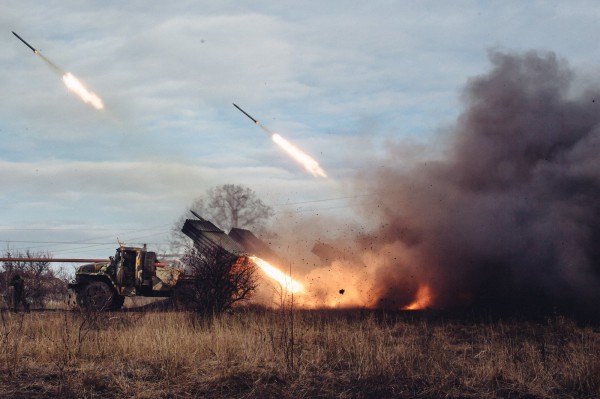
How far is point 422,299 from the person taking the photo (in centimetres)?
2697

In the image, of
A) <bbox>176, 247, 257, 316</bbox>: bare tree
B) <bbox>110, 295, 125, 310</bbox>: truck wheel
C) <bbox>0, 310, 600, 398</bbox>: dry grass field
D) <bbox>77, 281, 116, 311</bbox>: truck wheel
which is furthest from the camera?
<bbox>110, 295, 125, 310</bbox>: truck wheel

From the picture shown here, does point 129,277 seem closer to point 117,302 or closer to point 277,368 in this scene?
point 117,302

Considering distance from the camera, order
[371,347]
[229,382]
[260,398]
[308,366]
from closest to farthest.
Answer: [260,398]
[229,382]
[308,366]
[371,347]

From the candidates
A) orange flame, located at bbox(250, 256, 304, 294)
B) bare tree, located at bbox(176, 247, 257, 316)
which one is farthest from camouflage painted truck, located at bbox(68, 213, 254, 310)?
bare tree, located at bbox(176, 247, 257, 316)

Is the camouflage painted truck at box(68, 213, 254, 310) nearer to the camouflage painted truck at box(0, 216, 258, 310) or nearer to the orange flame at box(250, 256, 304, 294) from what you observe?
the camouflage painted truck at box(0, 216, 258, 310)

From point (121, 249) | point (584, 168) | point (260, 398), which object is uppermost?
point (584, 168)

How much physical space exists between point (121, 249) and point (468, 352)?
17.1 m

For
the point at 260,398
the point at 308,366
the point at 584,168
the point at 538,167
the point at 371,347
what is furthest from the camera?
the point at 538,167

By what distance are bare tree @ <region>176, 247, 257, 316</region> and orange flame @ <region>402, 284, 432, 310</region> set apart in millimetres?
8080

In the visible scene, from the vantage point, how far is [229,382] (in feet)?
34.3

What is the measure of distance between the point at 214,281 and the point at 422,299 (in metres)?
10.5

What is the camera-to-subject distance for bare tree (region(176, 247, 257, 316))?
19875 millimetres

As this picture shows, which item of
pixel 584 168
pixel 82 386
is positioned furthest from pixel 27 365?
pixel 584 168

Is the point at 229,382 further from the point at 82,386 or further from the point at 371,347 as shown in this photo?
the point at 371,347
